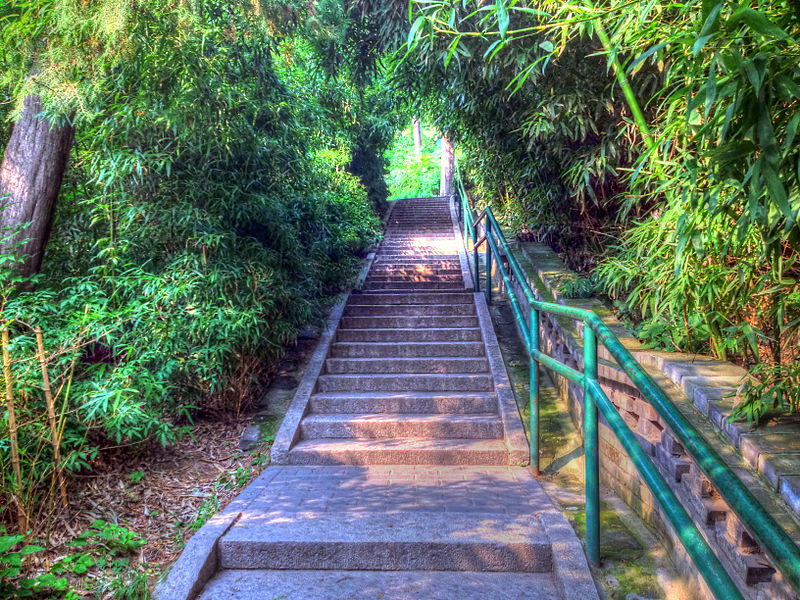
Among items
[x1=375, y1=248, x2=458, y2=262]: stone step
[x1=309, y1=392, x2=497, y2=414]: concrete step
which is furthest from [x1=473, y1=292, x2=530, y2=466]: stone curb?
[x1=375, y1=248, x2=458, y2=262]: stone step

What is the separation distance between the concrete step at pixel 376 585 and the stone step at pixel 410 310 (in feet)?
11.4

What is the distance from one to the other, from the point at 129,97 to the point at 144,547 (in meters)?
2.50

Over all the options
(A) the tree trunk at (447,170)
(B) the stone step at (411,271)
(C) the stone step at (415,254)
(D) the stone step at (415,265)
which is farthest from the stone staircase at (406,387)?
(A) the tree trunk at (447,170)

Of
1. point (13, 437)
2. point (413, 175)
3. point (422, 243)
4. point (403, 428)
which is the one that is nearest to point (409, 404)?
point (403, 428)

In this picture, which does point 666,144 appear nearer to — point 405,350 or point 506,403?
point 506,403

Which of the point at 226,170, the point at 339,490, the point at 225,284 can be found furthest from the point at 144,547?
the point at 226,170

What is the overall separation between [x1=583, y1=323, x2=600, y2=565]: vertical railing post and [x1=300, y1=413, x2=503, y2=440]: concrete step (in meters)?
1.47

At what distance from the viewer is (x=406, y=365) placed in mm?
4562

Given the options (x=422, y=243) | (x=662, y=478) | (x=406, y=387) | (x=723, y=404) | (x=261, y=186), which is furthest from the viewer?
(x=422, y=243)

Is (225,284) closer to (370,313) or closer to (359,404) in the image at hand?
(359,404)

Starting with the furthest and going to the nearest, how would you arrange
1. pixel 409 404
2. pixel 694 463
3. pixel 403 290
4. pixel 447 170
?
pixel 447 170 → pixel 403 290 → pixel 409 404 → pixel 694 463

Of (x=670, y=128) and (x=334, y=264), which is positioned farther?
(x=334, y=264)

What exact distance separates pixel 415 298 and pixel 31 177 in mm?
3677

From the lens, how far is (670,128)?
6.70 ft
